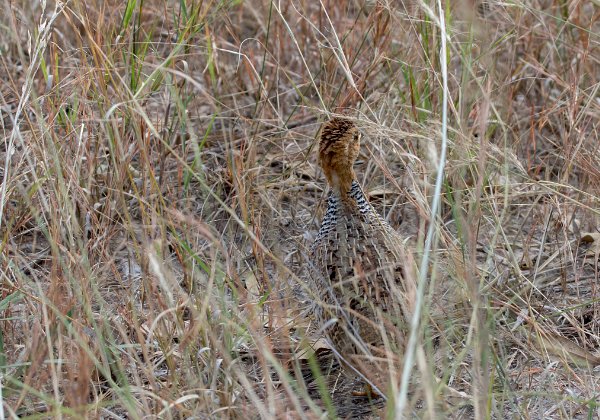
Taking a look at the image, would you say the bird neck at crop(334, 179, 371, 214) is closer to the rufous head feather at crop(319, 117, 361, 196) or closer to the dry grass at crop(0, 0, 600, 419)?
the rufous head feather at crop(319, 117, 361, 196)

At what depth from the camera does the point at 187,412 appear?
2.81 metres

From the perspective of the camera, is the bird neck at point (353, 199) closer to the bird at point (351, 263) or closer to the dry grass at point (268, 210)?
the bird at point (351, 263)

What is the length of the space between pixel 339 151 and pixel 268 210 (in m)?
0.80

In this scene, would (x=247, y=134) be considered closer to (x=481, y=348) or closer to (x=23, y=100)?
(x=23, y=100)

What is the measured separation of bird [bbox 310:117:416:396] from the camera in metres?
3.21

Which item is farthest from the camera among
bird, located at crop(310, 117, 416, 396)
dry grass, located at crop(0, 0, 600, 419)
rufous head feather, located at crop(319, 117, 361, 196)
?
rufous head feather, located at crop(319, 117, 361, 196)

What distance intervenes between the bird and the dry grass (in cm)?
13

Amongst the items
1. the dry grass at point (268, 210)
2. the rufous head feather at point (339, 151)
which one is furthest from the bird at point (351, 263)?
the dry grass at point (268, 210)

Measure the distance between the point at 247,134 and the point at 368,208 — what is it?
3.76ft

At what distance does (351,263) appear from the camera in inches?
133

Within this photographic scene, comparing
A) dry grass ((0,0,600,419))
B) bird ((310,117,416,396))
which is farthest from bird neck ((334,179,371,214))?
dry grass ((0,0,600,419))

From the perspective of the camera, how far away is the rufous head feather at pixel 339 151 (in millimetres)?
3500

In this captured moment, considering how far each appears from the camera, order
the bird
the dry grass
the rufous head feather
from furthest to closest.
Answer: the rufous head feather → the bird → the dry grass

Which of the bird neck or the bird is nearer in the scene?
the bird
